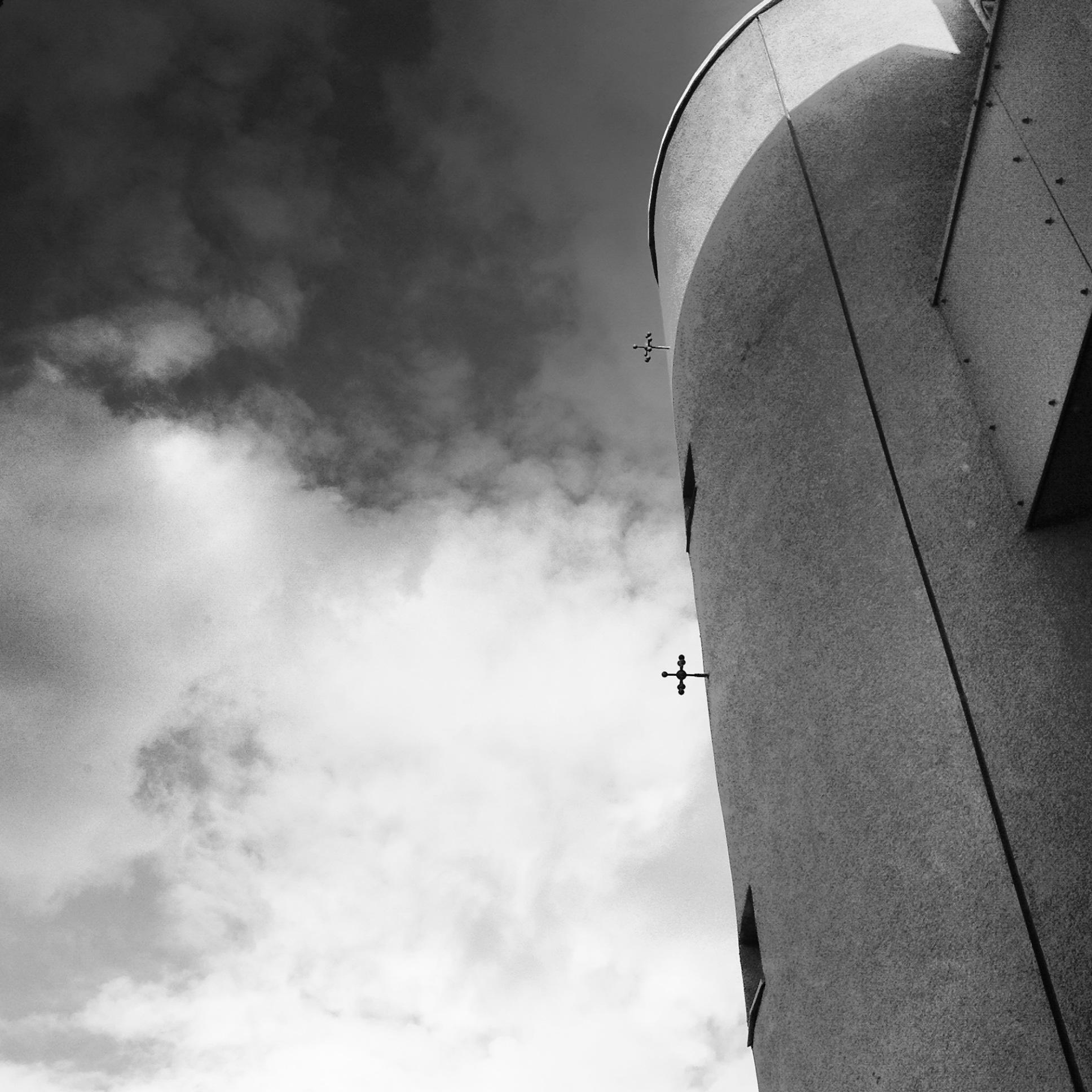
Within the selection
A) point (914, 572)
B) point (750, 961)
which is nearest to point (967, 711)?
point (914, 572)

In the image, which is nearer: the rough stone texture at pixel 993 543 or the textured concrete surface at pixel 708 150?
the rough stone texture at pixel 993 543

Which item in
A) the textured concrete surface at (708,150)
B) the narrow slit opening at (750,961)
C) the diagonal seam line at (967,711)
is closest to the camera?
the diagonal seam line at (967,711)

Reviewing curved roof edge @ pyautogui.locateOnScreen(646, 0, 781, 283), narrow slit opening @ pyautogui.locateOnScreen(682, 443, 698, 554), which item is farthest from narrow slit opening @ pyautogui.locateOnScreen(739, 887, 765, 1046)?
curved roof edge @ pyautogui.locateOnScreen(646, 0, 781, 283)

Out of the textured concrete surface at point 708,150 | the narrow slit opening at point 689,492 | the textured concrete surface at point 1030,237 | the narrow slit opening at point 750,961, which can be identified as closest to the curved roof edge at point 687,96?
the textured concrete surface at point 708,150

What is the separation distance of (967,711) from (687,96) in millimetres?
6890

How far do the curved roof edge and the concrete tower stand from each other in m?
1.80

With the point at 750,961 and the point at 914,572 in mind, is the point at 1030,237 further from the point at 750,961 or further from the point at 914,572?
the point at 750,961

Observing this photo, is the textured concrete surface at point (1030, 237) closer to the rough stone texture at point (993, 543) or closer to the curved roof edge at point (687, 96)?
the rough stone texture at point (993, 543)

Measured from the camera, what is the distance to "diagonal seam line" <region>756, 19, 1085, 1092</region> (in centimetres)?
390

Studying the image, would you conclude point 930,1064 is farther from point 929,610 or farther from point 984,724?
point 929,610

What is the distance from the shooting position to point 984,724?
470 cm

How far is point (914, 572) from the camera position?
534 cm

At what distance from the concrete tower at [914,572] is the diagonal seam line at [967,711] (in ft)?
0.04

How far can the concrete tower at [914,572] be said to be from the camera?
14.3 feet
